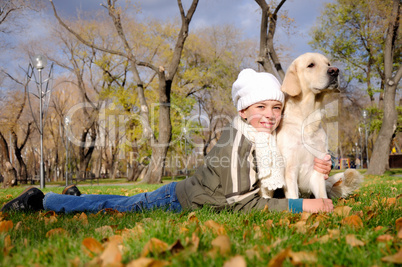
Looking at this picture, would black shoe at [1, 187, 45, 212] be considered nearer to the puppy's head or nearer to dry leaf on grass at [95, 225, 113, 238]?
dry leaf on grass at [95, 225, 113, 238]

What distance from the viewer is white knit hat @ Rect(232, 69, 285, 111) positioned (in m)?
3.26

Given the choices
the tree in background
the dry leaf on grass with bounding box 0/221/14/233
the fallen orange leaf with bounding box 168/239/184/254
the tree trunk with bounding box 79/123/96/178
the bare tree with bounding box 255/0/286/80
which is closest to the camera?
the fallen orange leaf with bounding box 168/239/184/254

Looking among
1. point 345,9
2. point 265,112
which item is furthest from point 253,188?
point 345,9

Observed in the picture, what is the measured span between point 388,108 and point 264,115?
12673 millimetres

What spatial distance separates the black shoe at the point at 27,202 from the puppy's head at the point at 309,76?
3236mm

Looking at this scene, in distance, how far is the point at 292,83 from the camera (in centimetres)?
346

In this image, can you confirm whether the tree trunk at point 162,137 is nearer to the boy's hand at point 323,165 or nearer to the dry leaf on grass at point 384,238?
the boy's hand at point 323,165

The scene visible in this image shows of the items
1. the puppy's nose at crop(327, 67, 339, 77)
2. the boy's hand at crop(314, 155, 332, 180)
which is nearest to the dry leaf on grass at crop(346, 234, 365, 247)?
the boy's hand at crop(314, 155, 332, 180)

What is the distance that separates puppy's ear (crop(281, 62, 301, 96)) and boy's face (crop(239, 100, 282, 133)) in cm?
18

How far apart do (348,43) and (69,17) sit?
2068cm

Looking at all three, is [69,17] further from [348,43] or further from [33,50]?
[348,43]

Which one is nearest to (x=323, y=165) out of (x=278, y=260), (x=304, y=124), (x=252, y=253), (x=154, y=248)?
(x=304, y=124)

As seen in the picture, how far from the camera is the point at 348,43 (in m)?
21.6

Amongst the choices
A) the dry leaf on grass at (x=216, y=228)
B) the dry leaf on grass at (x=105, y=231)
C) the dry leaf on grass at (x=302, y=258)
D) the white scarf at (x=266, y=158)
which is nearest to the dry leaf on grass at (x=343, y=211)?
the white scarf at (x=266, y=158)
